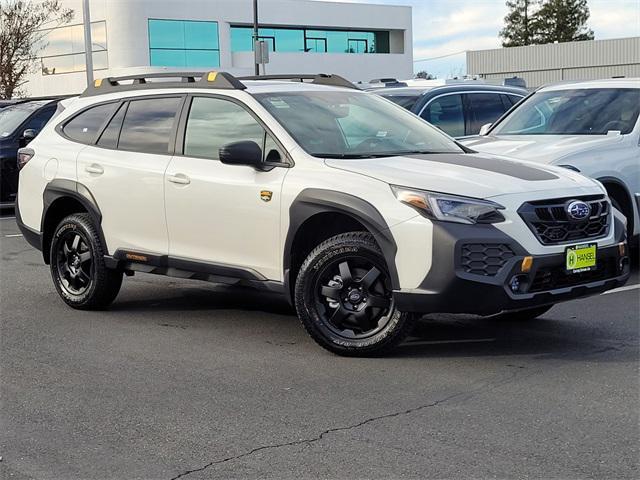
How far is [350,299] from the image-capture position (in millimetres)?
6117

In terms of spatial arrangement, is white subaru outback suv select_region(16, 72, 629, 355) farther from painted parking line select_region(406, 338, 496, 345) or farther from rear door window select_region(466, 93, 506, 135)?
rear door window select_region(466, 93, 506, 135)

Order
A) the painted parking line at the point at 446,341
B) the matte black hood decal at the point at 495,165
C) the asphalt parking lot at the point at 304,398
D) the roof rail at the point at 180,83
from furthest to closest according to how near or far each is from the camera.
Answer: the roof rail at the point at 180,83 < the painted parking line at the point at 446,341 < the matte black hood decal at the point at 495,165 < the asphalt parking lot at the point at 304,398

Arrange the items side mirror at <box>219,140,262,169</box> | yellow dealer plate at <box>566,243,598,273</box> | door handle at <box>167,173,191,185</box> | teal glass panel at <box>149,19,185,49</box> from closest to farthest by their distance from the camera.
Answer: yellow dealer plate at <box>566,243,598,273</box>, side mirror at <box>219,140,262,169</box>, door handle at <box>167,173,191,185</box>, teal glass panel at <box>149,19,185,49</box>

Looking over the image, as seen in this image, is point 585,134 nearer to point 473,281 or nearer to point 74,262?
point 473,281

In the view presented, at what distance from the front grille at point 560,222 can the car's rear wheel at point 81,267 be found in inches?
135

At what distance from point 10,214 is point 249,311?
9.49 m

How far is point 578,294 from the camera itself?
19.6 ft

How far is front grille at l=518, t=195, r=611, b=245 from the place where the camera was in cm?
585

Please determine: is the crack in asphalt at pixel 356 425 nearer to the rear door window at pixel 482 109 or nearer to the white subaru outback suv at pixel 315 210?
the white subaru outback suv at pixel 315 210

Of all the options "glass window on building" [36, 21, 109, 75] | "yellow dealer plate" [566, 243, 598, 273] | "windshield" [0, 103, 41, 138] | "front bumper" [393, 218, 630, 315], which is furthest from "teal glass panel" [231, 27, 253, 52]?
"front bumper" [393, 218, 630, 315]

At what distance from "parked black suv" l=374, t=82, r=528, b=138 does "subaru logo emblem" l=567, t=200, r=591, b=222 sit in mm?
5891

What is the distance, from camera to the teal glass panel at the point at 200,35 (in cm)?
5084

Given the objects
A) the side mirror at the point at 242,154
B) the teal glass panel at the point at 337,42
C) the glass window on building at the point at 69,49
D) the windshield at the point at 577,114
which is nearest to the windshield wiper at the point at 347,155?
the side mirror at the point at 242,154

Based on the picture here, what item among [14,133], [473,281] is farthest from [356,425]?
[14,133]
